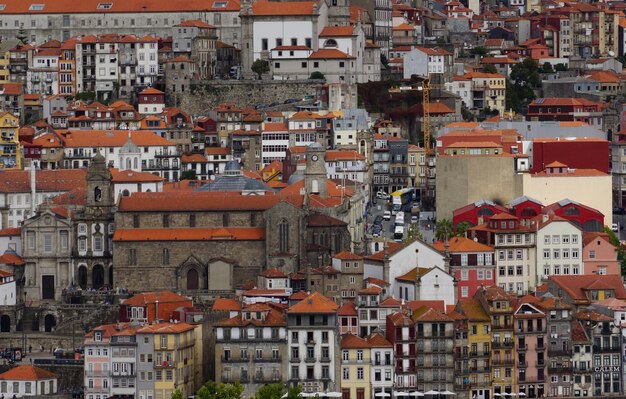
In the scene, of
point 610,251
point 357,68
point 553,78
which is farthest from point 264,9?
point 610,251

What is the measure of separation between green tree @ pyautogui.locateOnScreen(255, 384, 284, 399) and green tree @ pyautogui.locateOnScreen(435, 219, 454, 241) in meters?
24.4

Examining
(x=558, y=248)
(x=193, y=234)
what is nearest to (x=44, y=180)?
(x=193, y=234)

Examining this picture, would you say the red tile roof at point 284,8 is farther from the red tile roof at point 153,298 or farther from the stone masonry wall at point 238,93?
the red tile roof at point 153,298

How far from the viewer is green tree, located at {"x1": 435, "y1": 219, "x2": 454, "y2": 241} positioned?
406 feet

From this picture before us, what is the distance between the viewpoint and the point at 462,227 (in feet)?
406

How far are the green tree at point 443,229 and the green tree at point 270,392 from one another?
80.0ft

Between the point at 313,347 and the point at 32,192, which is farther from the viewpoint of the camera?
the point at 32,192

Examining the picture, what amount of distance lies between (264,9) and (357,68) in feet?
22.2

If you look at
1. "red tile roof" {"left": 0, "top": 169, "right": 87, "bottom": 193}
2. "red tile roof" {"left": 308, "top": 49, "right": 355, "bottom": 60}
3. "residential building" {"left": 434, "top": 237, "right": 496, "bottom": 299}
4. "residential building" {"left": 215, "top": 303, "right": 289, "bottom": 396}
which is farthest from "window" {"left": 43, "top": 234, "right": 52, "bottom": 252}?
"red tile roof" {"left": 308, "top": 49, "right": 355, "bottom": 60}

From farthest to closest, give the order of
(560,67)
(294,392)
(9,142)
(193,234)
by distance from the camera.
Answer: (560,67)
(9,142)
(193,234)
(294,392)

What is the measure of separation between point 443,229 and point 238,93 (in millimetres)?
30316

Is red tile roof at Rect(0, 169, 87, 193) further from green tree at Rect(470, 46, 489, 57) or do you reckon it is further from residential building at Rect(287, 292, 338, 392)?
green tree at Rect(470, 46, 489, 57)

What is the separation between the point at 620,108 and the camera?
15725 cm

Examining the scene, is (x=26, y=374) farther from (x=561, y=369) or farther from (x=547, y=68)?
(x=547, y=68)
